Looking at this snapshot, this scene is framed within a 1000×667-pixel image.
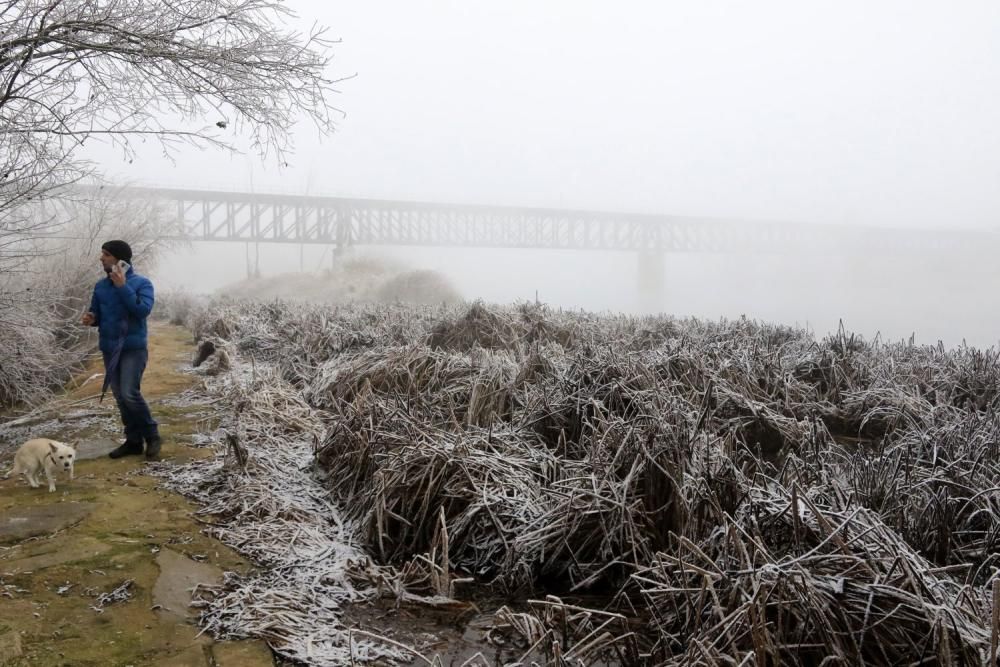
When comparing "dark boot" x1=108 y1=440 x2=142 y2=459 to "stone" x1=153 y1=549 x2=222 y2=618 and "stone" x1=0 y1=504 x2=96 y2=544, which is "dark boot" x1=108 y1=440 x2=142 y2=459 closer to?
"stone" x1=0 y1=504 x2=96 y2=544

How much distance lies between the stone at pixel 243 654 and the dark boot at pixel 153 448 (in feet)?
7.97

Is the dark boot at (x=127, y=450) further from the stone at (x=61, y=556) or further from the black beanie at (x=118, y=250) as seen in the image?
the stone at (x=61, y=556)

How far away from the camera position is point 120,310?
430 centimetres

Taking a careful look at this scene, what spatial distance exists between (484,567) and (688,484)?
0.92 meters

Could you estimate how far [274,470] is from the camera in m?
3.76

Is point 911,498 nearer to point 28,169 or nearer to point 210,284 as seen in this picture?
point 28,169

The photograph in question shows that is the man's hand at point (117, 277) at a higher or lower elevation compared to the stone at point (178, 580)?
higher

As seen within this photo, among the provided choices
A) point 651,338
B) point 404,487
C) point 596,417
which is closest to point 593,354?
point 596,417

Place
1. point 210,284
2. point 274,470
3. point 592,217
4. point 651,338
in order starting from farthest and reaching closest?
point 592,217 → point 210,284 → point 651,338 → point 274,470

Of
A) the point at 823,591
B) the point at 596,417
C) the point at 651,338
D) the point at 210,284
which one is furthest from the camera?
the point at 210,284


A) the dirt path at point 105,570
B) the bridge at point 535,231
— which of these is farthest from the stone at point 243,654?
the bridge at point 535,231

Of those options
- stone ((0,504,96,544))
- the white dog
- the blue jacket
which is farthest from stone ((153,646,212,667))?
the blue jacket

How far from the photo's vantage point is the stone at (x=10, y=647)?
1.92 m

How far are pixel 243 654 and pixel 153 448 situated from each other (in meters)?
2.56
